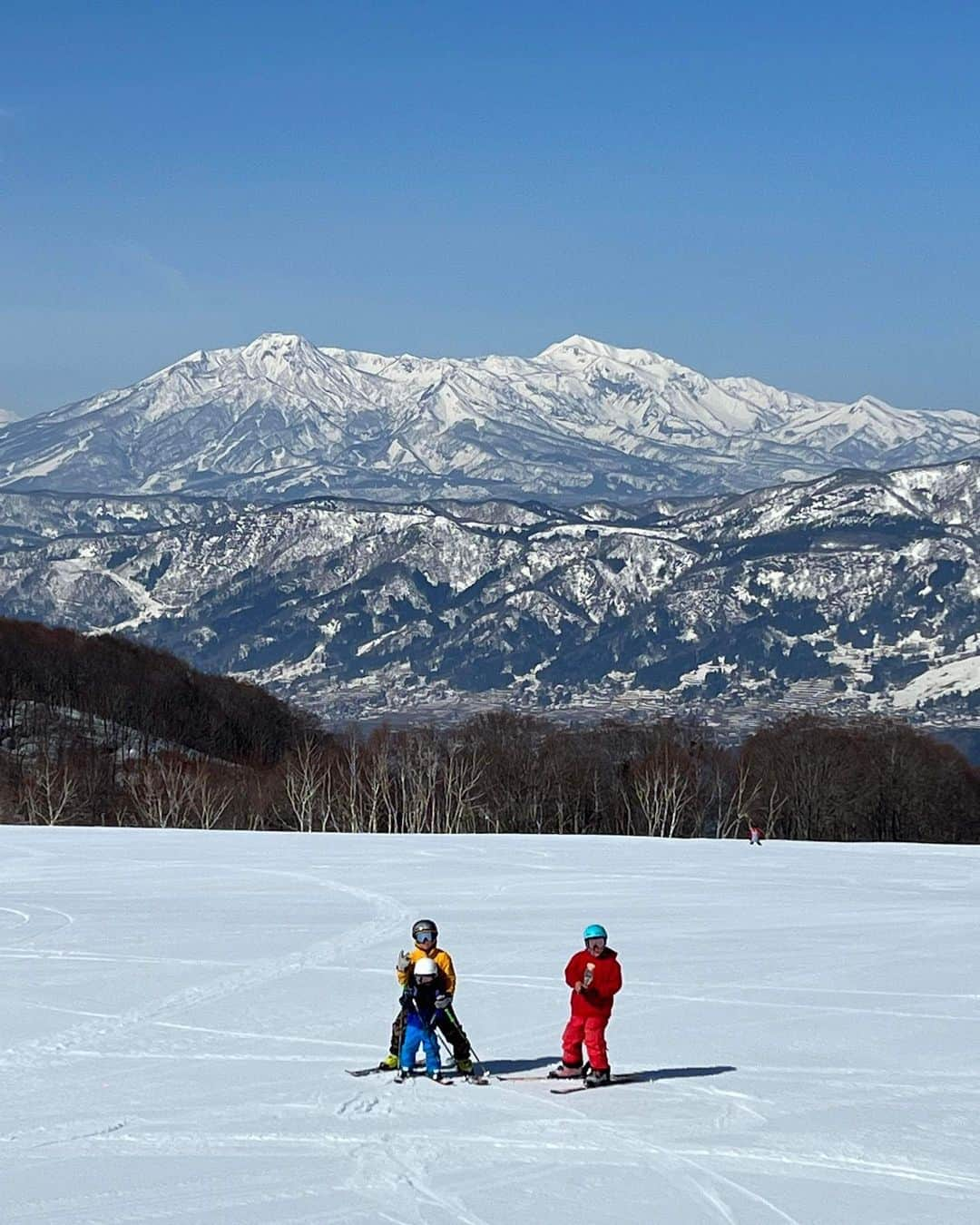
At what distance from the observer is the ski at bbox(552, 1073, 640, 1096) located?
53.1 feet

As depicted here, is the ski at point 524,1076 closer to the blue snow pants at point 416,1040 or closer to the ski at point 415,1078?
the ski at point 415,1078

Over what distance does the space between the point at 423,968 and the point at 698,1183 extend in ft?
14.6

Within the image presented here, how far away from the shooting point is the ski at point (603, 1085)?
53.1 ft

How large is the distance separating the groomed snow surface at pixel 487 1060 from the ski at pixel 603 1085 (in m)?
0.15

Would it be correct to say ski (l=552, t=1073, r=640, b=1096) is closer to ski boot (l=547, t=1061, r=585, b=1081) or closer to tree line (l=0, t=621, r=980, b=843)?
ski boot (l=547, t=1061, r=585, b=1081)

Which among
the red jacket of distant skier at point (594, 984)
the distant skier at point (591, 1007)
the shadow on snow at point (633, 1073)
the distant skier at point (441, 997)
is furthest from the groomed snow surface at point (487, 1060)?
the red jacket of distant skier at point (594, 984)

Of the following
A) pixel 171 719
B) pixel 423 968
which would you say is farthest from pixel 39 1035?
pixel 171 719

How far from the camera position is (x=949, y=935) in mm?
28953

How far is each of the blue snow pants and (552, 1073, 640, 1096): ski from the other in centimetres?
132

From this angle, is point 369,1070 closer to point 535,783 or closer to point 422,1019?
point 422,1019

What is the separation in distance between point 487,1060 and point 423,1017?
1450 millimetres

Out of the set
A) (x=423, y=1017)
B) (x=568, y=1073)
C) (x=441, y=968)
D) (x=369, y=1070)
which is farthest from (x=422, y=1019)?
(x=568, y=1073)

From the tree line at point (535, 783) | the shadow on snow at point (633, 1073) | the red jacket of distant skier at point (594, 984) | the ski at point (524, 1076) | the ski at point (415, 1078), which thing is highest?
the tree line at point (535, 783)

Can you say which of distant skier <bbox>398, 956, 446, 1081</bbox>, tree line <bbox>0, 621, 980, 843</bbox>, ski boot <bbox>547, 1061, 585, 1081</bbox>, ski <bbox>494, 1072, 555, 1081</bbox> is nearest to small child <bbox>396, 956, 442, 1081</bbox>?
distant skier <bbox>398, 956, 446, 1081</bbox>
